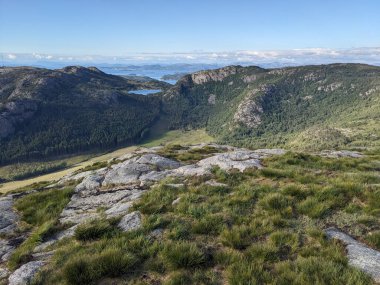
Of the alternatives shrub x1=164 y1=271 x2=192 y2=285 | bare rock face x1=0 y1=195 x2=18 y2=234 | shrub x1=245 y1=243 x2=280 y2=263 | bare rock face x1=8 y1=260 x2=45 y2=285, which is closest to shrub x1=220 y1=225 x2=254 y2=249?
shrub x1=245 y1=243 x2=280 y2=263

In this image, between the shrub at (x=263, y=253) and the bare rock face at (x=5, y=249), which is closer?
the shrub at (x=263, y=253)

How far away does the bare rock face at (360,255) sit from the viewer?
21.9 feet

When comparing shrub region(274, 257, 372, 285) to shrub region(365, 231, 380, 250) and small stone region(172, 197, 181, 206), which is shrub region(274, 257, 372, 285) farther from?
small stone region(172, 197, 181, 206)

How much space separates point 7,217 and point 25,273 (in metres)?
5.60

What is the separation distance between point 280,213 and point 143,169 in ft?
33.4

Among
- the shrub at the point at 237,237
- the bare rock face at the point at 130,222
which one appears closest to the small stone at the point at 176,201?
the bare rock face at the point at 130,222

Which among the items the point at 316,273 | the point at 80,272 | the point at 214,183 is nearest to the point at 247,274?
the point at 316,273

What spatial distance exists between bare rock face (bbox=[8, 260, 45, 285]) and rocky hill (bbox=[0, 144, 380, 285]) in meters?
0.03

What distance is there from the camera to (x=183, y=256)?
719 cm

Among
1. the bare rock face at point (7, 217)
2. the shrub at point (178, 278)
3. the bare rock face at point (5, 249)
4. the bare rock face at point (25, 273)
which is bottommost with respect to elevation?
the bare rock face at point (7, 217)

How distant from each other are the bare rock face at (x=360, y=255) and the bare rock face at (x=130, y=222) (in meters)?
6.19

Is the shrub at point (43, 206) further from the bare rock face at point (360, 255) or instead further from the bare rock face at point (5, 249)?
the bare rock face at point (360, 255)

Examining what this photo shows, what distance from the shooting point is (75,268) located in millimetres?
6719

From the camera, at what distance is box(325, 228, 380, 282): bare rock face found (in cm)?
668
